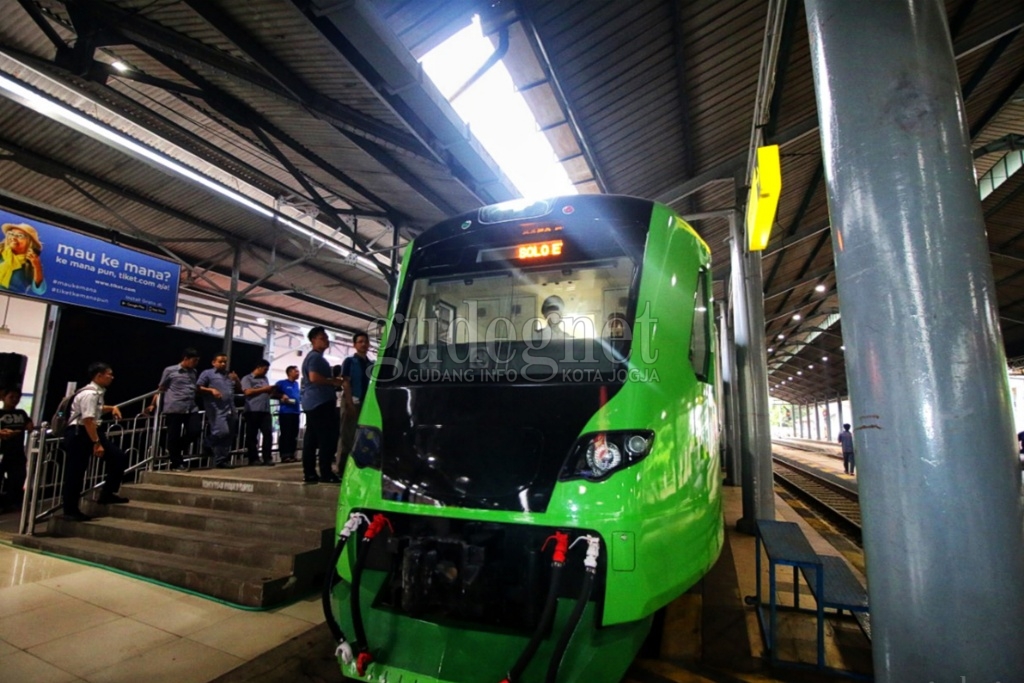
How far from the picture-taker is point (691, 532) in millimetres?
2410

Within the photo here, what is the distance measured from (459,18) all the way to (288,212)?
5.76 meters

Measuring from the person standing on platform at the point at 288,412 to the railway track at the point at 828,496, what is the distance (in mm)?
8283

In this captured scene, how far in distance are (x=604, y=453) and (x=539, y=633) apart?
743mm

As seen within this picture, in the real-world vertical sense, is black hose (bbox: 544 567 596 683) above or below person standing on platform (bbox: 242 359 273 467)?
below

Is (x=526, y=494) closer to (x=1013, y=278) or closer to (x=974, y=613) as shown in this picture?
(x=974, y=613)

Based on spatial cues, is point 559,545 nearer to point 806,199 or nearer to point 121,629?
point 121,629

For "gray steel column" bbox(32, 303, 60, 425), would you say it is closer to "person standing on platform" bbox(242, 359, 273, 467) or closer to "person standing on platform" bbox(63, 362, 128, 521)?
"person standing on platform" bbox(242, 359, 273, 467)

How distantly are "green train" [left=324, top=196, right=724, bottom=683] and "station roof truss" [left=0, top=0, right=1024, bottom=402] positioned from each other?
2520mm

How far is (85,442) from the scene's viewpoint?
16.7 ft

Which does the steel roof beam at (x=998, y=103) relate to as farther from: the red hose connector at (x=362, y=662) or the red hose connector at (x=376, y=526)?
the red hose connector at (x=362, y=662)

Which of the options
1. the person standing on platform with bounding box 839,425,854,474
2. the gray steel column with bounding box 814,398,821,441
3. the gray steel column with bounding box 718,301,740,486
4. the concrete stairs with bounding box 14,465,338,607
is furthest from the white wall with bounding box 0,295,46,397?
the gray steel column with bounding box 814,398,821,441

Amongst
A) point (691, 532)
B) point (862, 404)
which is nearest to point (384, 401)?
point (691, 532)

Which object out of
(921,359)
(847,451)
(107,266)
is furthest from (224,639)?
(847,451)

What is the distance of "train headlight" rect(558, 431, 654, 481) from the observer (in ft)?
7.08
